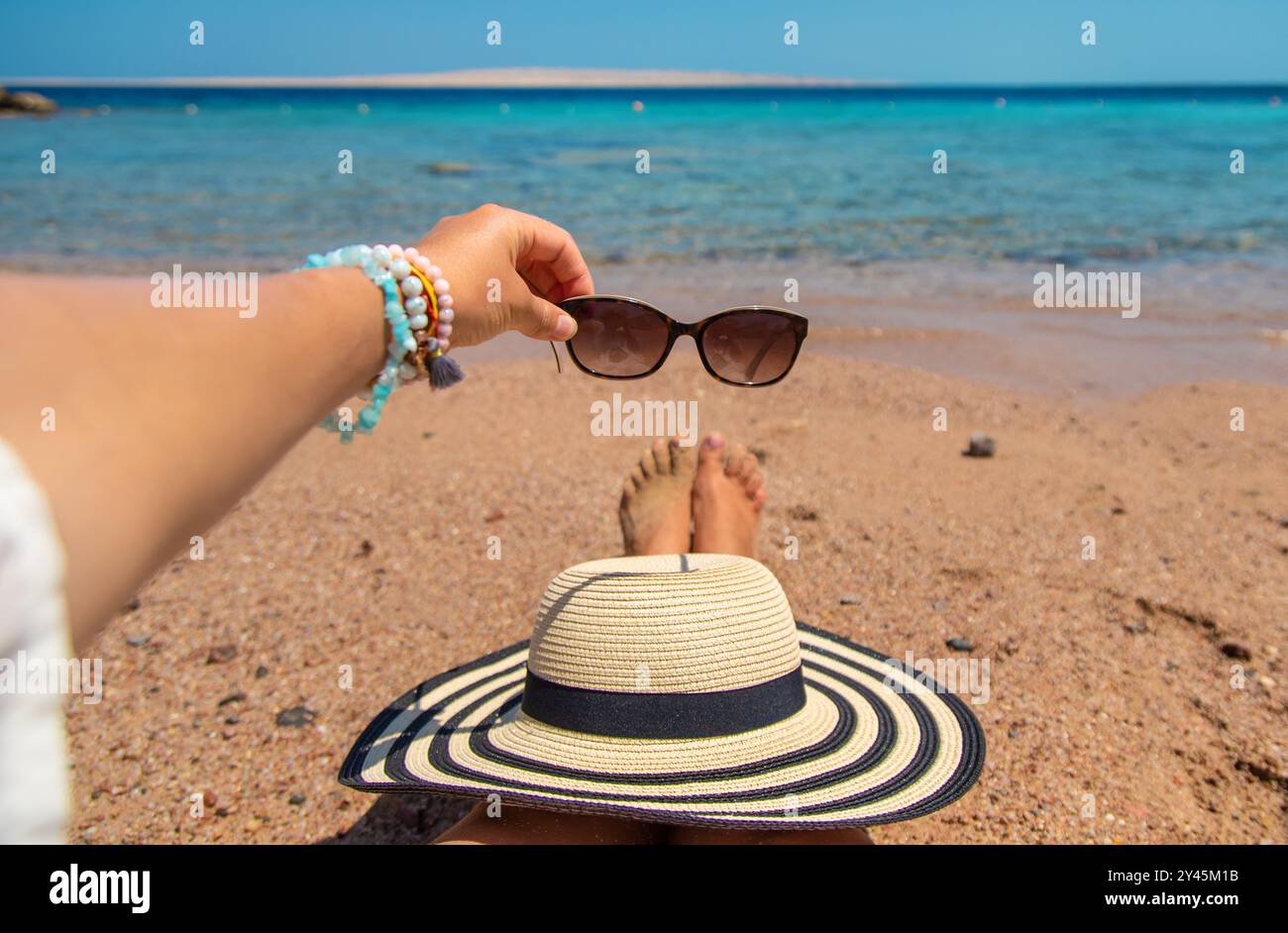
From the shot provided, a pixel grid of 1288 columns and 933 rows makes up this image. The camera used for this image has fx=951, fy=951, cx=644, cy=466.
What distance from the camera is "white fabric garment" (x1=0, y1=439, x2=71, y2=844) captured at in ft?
1.65

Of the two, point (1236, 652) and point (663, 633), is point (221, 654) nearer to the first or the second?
point (663, 633)

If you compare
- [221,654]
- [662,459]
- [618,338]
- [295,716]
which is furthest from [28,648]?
[662,459]

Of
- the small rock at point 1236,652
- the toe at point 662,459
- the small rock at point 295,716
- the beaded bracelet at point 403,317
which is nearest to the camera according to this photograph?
the beaded bracelet at point 403,317

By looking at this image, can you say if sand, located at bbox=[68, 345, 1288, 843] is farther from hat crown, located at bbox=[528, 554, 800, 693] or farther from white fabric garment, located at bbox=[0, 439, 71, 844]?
white fabric garment, located at bbox=[0, 439, 71, 844]

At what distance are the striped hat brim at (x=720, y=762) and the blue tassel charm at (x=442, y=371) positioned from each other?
710 mm

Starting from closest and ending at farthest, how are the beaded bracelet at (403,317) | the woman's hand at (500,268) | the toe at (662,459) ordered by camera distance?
the beaded bracelet at (403,317) → the woman's hand at (500,268) → the toe at (662,459)

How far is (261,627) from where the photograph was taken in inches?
113

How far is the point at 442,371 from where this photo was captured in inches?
48.4

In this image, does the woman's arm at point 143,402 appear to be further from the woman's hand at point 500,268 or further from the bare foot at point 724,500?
the bare foot at point 724,500

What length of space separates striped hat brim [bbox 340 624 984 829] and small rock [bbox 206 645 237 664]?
0.91 meters

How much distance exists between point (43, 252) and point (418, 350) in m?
10.0

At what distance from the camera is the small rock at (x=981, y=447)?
4082 mm

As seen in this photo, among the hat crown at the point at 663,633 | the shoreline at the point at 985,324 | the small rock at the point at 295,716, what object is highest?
the shoreline at the point at 985,324

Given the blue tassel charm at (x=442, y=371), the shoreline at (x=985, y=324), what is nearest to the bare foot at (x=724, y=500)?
the blue tassel charm at (x=442, y=371)
